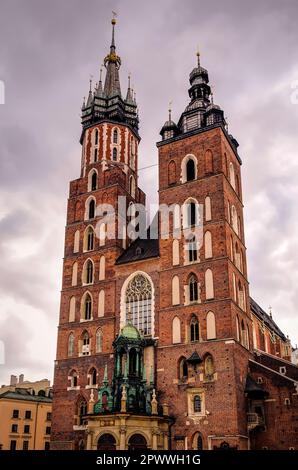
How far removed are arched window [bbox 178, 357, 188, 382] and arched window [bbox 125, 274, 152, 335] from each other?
3566 mm

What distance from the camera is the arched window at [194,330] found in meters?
36.9

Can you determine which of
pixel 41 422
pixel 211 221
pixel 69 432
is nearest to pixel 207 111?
pixel 211 221

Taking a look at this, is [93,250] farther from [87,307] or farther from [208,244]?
[208,244]

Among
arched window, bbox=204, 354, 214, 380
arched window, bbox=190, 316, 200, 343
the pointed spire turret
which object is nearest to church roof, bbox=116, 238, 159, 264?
arched window, bbox=190, 316, 200, 343

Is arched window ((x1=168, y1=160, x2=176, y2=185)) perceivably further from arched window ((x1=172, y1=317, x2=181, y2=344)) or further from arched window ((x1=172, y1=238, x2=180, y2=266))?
arched window ((x1=172, y1=317, x2=181, y2=344))

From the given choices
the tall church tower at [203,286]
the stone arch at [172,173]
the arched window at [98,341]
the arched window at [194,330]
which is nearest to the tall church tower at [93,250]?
the arched window at [98,341]

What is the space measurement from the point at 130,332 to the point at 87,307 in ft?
20.9

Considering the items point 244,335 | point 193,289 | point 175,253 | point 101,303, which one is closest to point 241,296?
point 244,335

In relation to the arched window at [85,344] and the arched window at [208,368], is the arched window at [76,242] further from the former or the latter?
the arched window at [208,368]

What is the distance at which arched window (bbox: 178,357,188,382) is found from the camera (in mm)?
36188

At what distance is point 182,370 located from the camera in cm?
3656

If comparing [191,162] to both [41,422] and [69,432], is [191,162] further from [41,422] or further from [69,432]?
[41,422]

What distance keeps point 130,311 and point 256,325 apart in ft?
51.7

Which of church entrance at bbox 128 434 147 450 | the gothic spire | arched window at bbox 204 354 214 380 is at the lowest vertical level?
church entrance at bbox 128 434 147 450
